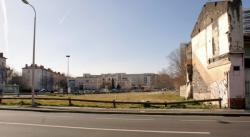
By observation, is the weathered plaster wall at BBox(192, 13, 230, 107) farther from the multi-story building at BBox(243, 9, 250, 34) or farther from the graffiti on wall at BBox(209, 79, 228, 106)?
the multi-story building at BBox(243, 9, 250, 34)

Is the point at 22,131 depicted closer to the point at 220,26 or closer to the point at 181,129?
the point at 181,129

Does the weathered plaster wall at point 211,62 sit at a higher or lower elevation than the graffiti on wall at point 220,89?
higher

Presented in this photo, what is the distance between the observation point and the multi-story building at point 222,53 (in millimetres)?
26484

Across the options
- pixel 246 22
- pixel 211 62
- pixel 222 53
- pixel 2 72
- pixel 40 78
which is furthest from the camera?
pixel 40 78

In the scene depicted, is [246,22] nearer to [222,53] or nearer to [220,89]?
[222,53]

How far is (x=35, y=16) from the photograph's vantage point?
1261 inches

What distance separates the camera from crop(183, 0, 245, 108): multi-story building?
1043 inches

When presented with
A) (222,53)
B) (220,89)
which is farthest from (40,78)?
(222,53)

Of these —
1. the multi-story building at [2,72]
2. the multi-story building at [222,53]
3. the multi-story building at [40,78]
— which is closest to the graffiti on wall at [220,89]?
the multi-story building at [222,53]

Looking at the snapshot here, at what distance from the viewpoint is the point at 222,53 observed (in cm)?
2830

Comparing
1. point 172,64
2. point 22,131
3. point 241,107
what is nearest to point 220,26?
point 241,107

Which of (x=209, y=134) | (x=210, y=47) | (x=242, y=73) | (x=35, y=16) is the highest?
(x=35, y=16)

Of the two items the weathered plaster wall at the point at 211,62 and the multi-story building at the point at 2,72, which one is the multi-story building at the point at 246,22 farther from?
the multi-story building at the point at 2,72

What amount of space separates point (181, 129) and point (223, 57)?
15.5 metres
